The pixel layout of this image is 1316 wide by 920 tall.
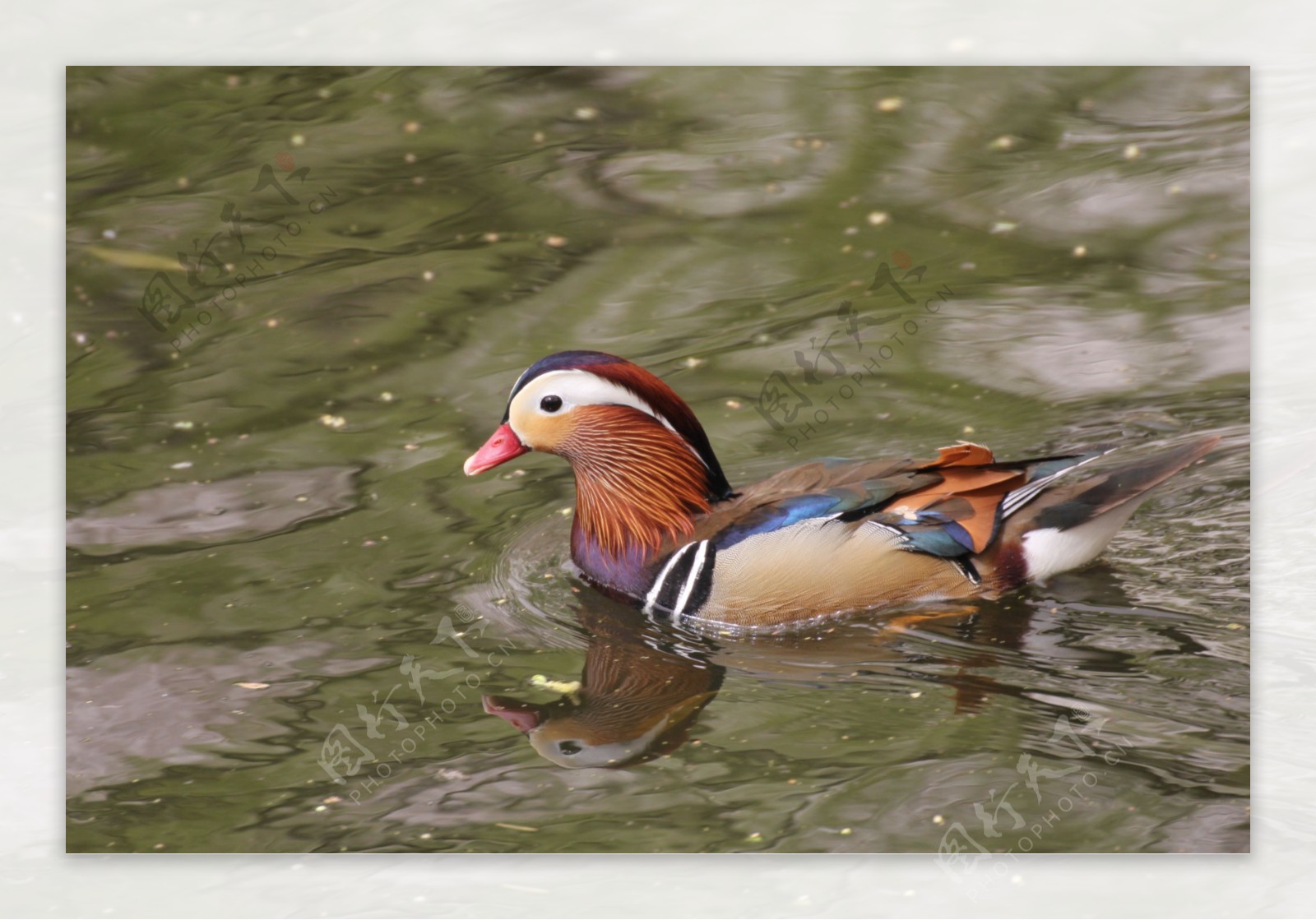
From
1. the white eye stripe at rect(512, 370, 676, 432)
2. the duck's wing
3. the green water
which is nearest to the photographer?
the green water

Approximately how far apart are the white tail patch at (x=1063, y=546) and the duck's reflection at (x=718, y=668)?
98 mm

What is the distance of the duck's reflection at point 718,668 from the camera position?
4.02 metres

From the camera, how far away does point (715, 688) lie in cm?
406

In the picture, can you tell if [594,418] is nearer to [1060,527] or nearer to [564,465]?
[564,465]

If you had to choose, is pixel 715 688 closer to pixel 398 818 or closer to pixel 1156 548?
pixel 398 818

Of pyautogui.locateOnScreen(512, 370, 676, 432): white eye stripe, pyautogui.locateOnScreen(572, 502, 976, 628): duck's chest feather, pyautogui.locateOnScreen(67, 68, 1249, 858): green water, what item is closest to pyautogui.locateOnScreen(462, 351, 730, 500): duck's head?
pyautogui.locateOnScreen(512, 370, 676, 432): white eye stripe

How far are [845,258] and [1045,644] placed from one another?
1.03 metres

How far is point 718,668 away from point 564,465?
0.72 m

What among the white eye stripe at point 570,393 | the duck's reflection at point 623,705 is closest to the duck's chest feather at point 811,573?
the duck's reflection at point 623,705

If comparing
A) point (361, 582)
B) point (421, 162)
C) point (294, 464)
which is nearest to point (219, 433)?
point (294, 464)

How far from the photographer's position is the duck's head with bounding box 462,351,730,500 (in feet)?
14.0

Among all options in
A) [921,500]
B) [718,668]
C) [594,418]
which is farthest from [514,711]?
[921,500]

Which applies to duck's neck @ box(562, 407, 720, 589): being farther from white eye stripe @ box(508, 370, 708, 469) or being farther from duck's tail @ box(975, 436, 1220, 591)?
duck's tail @ box(975, 436, 1220, 591)

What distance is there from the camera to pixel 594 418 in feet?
14.2
